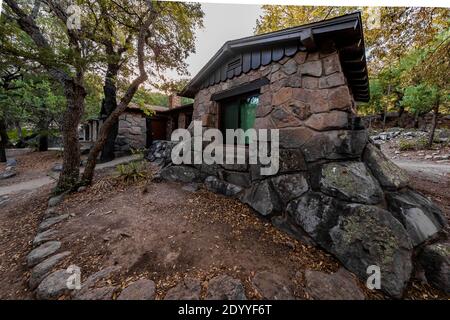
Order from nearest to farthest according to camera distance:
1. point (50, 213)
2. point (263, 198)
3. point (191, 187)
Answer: point (263, 198)
point (50, 213)
point (191, 187)

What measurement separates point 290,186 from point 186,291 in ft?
6.41

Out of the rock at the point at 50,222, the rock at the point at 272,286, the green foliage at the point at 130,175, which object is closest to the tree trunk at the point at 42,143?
the green foliage at the point at 130,175

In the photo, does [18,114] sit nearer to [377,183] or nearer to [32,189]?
[32,189]

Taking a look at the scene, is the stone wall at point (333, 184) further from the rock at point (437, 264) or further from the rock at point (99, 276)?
the rock at point (99, 276)

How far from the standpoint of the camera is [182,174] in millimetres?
4395

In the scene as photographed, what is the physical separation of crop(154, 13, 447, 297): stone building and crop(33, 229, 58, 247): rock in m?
2.78

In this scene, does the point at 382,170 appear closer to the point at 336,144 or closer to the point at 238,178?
the point at 336,144

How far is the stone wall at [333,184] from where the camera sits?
2.00 m

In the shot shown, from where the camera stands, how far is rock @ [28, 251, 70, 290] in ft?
6.13

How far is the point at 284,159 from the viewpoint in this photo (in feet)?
9.50

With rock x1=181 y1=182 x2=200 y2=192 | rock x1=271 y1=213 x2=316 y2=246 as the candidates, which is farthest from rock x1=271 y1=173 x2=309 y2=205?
rock x1=181 y1=182 x2=200 y2=192

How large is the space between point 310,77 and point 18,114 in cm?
1459

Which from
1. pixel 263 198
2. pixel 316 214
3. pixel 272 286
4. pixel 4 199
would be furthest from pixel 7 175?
pixel 316 214
